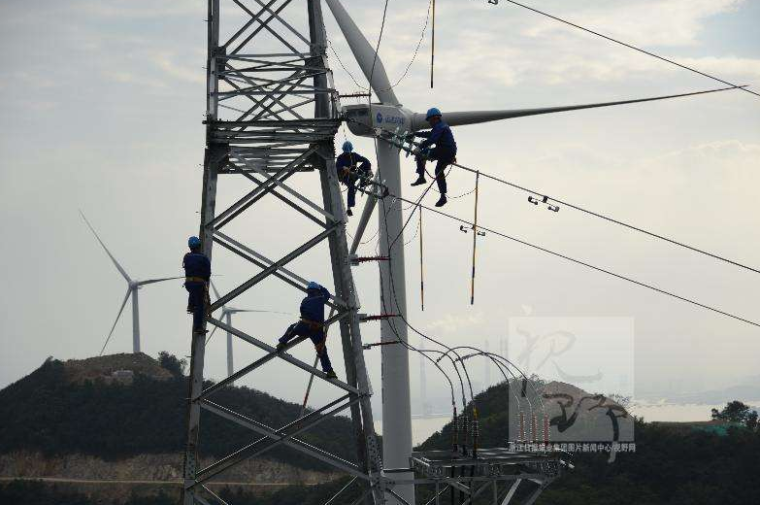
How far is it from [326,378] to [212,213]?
541 centimetres

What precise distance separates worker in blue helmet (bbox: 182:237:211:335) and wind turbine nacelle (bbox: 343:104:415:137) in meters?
6.30

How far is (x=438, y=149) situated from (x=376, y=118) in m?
3.06

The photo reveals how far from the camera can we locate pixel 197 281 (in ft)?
105

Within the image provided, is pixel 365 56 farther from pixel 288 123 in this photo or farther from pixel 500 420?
pixel 500 420

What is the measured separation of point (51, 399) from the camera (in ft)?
580

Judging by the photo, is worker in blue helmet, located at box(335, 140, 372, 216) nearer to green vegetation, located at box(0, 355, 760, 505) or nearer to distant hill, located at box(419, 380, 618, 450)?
green vegetation, located at box(0, 355, 760, 505)

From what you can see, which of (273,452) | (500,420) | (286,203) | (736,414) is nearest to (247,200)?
(286,203)

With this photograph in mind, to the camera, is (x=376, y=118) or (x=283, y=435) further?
(x=376, y=118)

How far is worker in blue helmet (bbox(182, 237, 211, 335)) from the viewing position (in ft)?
104

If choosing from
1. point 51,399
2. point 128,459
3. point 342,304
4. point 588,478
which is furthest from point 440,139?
point 51,399

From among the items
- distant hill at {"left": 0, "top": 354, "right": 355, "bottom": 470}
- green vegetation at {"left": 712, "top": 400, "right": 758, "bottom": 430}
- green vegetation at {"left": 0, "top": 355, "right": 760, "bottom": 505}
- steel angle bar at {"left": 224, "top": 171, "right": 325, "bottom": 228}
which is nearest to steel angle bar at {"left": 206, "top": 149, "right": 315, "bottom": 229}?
steel angle bar at {"left": 224, "top": 171, "right": 325, "bottom": 228}

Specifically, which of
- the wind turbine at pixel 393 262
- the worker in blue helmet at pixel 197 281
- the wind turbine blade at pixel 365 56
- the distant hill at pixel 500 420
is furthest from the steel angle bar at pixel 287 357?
the distant hill at pixel 500 420

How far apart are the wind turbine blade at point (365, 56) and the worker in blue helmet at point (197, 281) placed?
9836 mm

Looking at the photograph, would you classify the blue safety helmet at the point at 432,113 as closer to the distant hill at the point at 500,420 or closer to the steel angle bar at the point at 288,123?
the steel angle bar at the point at 288,123
